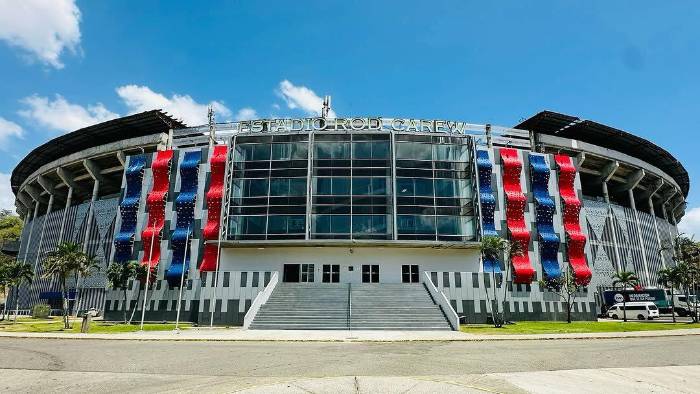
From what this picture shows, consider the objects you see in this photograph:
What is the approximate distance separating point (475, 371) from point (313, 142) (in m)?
42.2

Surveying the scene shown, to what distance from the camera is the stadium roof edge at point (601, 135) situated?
6919 cm

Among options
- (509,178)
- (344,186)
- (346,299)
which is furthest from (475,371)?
(509,178)

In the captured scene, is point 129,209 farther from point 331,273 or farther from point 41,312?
point 331,273

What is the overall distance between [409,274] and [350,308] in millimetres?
14089

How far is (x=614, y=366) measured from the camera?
15211 millimetres

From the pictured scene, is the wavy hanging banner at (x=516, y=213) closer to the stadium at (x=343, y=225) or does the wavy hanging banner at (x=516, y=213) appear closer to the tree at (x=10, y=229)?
the stadium at (x=343, y=225)

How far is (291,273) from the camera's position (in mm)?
50438

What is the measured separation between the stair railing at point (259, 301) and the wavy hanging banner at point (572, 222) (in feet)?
128

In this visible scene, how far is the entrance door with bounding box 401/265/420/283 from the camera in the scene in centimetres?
5022

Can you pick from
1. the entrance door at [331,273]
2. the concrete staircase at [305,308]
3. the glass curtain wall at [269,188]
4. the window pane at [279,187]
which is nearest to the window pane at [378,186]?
the glass curtain wall at [269,188]

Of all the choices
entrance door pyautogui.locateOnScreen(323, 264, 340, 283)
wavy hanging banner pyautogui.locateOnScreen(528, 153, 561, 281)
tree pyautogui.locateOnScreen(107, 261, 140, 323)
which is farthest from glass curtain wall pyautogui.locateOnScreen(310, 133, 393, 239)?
wavy hanging banner pyautogui.locateOnScreen(528, 153, 561, 281)

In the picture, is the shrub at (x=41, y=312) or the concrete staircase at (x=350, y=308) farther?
the shrub at (x=41, y=312)

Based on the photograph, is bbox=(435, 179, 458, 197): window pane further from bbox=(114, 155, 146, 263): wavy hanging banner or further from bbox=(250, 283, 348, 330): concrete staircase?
bbox=(114, 155, 146, 263): wavy hanging banner

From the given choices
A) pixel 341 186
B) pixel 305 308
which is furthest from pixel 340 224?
pixel 305 308
